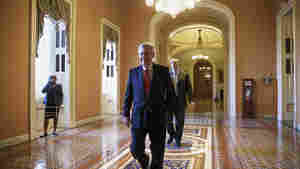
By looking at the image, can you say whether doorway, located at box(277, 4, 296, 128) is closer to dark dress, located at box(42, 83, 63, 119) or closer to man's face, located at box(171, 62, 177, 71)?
man's face, located at box(171, 62, 177, 71)

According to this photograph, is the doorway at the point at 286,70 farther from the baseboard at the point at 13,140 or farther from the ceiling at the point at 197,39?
the ceiling at the point at 197,39

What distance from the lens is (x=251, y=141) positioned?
4.92m

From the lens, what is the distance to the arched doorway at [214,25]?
384 inches

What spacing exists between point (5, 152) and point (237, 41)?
8700 mm

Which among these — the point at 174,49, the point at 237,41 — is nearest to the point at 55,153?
the point at 237,41

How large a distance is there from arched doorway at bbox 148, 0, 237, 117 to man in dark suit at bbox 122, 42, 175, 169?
310 inches

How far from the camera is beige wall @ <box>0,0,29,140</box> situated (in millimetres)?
4465

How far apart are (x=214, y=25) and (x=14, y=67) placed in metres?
10.5

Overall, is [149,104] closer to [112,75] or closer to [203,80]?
[112,75]

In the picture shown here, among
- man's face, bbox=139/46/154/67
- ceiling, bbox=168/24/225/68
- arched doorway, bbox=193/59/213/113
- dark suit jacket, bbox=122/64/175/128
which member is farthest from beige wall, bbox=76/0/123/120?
arched doorway, bbox=193/59/213/113

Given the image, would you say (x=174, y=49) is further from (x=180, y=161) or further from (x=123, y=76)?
(x=180, y=161)

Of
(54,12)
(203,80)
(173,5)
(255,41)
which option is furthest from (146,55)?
(203,80)

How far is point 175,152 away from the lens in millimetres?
3971

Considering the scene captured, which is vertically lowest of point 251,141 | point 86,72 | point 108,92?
point 251,141
